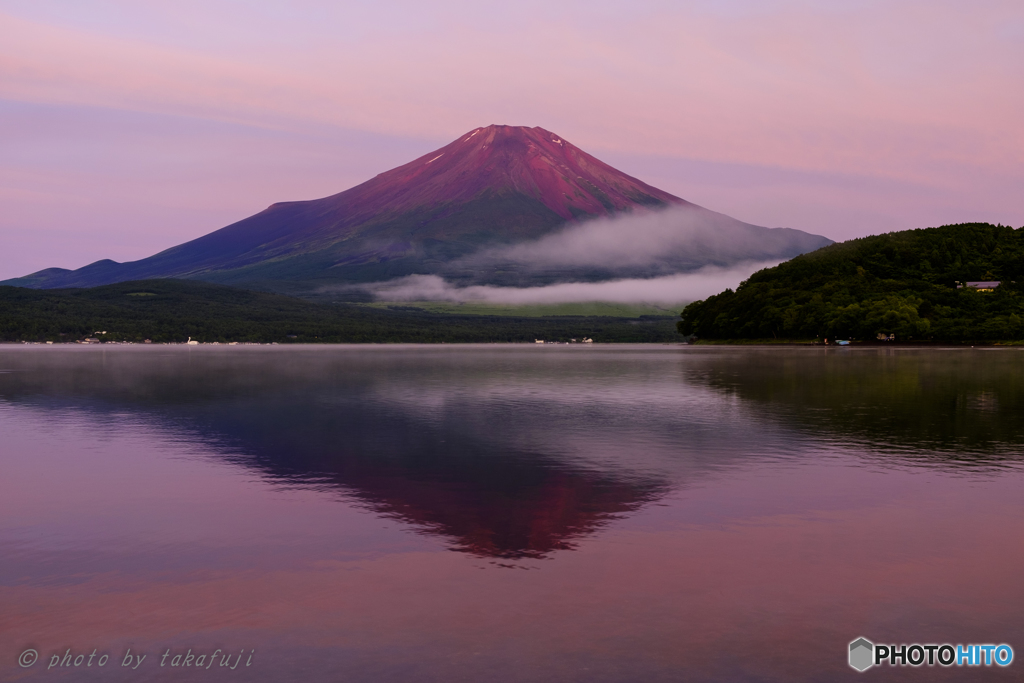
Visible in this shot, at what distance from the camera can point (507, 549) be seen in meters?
19.8

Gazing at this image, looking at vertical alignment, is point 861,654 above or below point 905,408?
above

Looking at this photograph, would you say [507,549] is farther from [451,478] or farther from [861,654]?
[451,478]

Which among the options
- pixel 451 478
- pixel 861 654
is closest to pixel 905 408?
pixel 451 478

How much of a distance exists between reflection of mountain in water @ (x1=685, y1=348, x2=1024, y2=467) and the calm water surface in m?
0.48

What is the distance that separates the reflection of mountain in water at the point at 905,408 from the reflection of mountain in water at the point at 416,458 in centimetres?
1396

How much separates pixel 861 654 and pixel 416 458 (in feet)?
73.6

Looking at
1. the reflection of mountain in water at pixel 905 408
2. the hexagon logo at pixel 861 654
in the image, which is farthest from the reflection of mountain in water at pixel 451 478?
the reflection of mountain in water at pixel 905 408

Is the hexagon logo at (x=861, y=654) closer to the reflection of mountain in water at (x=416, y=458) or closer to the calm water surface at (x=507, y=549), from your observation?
the calm water surface at (x=507, y=549)

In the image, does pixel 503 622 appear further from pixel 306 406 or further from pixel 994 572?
pixel 306 406

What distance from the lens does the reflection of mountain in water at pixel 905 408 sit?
120ft

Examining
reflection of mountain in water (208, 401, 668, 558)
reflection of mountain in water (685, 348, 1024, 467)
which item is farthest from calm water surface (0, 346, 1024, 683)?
reflection of mountain in water (685, 348, 1024, 467)

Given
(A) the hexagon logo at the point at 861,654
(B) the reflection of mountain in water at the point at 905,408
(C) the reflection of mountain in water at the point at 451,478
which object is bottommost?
(B) the reflection of mountain in water at the point at 905,408

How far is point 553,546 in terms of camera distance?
20016 millimetres

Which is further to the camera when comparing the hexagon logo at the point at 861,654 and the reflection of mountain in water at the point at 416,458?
the reflection of mountain in water at the point at 416,458
